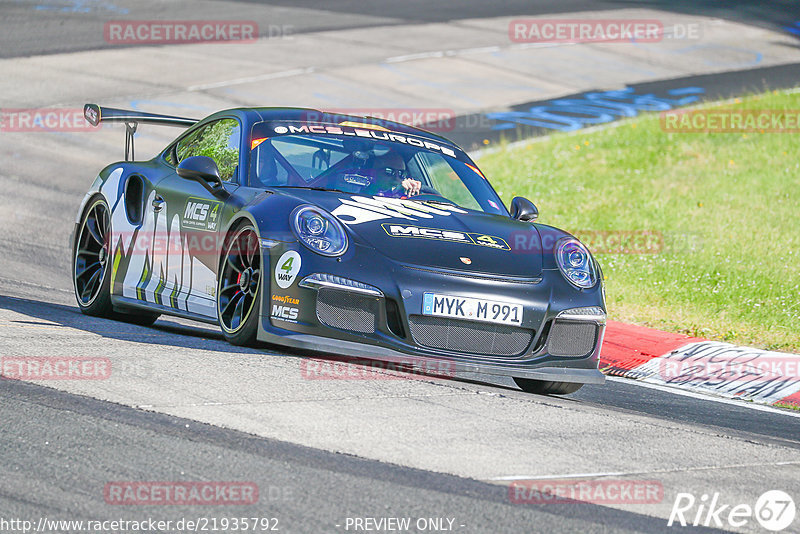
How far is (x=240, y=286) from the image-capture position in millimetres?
6531

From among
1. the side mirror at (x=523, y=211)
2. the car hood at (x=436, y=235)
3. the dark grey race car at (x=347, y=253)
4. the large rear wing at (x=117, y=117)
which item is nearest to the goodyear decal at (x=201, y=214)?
Answer: the dark grey race car at (x=347, y=253)

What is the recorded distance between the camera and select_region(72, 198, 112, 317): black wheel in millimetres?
8039

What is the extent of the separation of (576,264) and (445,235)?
758 millimetres

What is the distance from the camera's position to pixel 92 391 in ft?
17.0

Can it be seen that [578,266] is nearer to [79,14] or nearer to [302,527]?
[302,527]

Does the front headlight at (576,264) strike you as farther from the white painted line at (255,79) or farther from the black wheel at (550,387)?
the white painted line at (255,79)

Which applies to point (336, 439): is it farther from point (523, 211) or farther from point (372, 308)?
point (523, 211)

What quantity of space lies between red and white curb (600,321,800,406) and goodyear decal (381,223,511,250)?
2.00 meters

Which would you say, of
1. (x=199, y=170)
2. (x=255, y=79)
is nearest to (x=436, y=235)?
(x=199, y=170)

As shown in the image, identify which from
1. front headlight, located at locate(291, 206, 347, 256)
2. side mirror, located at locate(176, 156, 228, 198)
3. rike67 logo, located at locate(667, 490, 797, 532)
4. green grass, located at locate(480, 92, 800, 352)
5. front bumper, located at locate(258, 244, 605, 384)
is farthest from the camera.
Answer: green grass, located at locate(480, 92, 800, 352)

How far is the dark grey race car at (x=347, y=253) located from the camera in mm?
6059

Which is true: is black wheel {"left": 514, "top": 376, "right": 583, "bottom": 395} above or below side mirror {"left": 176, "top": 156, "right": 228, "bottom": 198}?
below

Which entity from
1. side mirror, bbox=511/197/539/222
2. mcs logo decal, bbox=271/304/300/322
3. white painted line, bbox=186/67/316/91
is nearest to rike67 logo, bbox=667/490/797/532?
mcs logo decal, bbox=271/304/300/322

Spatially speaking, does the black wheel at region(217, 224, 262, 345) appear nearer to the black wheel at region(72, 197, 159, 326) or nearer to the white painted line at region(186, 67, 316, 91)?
the black wheel at region(72, 197, 159, 326)
